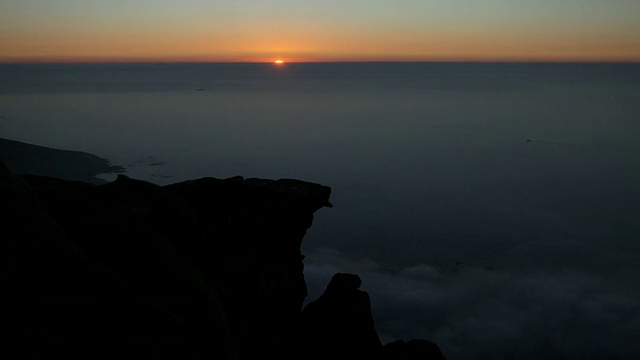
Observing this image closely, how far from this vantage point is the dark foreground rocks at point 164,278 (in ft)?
40.5

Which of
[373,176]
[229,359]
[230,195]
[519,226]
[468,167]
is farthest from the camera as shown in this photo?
[468,167]

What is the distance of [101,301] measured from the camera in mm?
13039

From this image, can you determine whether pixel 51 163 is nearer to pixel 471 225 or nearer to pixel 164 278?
pixel 471 225

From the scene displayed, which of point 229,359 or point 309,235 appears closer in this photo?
point 229,359

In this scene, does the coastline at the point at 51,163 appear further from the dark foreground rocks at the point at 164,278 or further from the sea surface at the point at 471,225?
the dark foreground rocks at the point at 164,278

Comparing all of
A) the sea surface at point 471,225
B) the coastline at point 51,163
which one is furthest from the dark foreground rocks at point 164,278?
the coastline at point 51,163

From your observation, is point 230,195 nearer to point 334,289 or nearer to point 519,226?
point 334,289

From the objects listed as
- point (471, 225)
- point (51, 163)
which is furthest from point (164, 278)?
point (51, 163)

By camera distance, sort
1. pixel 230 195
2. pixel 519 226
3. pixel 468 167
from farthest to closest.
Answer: pixel 468 167, pixel 519 226, pixel 230 195

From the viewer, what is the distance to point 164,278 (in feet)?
48.4

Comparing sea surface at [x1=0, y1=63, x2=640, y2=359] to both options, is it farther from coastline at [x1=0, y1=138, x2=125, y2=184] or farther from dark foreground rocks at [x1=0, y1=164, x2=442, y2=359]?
dark foreground rocks at [x1=0, y1=164, x2=442, y2=359]

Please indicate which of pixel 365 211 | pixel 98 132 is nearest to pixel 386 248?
pixel 365 211

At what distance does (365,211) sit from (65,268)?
82461mm

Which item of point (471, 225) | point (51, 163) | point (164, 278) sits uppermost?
point (164, 278)
